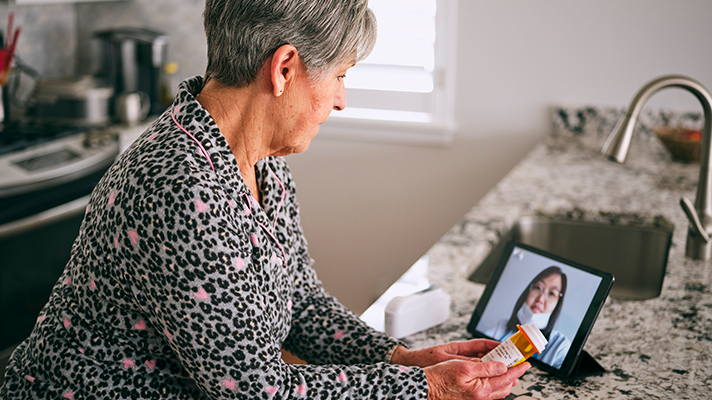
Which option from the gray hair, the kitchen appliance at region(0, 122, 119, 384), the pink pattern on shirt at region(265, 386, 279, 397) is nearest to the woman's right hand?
the pink pattern on shirt at region(265, 386, 279, 397)

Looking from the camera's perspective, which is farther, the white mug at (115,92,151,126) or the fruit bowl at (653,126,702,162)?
the white mug at (115,92,151,126)

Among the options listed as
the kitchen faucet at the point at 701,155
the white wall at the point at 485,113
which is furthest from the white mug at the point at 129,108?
the kitchen faucet at the point at 701,155

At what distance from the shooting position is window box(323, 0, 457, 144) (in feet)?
8.29

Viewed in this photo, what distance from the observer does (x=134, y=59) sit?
273 cm

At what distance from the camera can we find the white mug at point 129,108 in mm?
2576

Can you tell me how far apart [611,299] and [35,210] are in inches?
66.7

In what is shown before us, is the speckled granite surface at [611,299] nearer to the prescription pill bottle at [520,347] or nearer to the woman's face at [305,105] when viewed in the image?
the prescription pill bottle at [520,347]

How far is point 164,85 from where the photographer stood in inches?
113

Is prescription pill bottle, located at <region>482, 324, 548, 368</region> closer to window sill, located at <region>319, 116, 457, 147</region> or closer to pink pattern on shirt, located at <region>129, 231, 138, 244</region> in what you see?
pink pattern on shirt, located at <region>129, 231, 138, 244</region>

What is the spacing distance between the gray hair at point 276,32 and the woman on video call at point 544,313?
20.2 inches

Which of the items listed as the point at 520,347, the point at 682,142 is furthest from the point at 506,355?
the point at 682,142

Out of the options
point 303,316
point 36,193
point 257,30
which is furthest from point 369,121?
point 257,30

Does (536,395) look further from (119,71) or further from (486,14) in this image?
(119,71)

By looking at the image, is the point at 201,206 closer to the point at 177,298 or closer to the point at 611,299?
A: the point at 177,298
